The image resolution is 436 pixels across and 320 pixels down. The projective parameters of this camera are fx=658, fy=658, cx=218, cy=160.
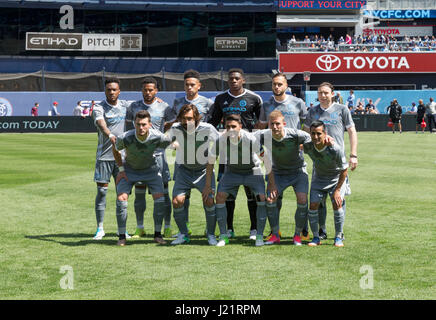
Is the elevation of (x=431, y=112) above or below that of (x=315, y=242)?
above

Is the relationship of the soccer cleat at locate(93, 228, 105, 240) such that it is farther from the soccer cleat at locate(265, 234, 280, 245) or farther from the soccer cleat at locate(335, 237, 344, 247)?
the soccer cleat at locate(335, 237, 344, 247)

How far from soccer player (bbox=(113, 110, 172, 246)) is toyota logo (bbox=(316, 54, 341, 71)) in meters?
48.7

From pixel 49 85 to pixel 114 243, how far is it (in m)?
43.1

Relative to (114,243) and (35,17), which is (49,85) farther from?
(114,243)

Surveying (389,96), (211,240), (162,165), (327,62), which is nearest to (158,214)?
(211,240)

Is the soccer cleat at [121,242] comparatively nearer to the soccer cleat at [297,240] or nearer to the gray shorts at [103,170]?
the gray shorts at [103,170]

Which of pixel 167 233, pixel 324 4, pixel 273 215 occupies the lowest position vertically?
pixel 167 233

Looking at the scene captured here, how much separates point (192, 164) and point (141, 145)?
752 mm

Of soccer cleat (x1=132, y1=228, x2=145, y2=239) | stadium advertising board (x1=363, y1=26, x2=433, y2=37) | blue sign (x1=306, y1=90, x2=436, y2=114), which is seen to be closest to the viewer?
soccer cleat (x1=132, y1=228, x2=145, y2=239)

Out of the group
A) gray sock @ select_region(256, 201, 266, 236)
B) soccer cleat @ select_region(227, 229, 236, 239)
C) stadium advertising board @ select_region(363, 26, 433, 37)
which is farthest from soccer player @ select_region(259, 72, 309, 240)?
stadium advertising board @ select_region(363, 26, 433, 37)

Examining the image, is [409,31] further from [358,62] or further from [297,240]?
[297,240]

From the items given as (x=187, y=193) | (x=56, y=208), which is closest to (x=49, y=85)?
(x=56, y=208)

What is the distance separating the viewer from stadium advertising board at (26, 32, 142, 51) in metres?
53.3

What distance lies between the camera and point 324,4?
69.2 m
